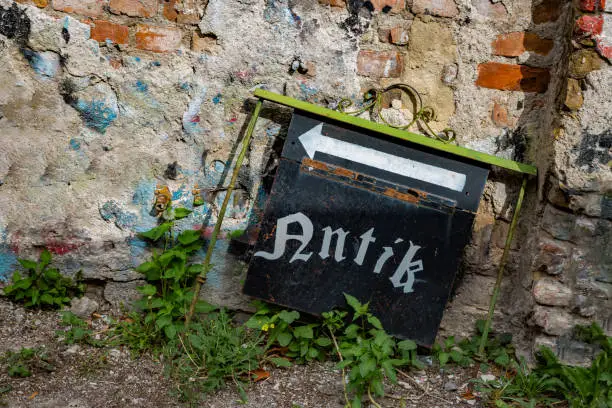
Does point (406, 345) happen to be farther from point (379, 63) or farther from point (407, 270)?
point (379, 63)

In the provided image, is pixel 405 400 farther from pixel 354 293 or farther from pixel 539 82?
pixel 539 82

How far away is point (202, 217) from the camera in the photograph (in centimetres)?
248

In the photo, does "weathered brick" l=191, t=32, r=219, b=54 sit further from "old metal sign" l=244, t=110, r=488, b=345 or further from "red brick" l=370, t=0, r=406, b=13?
"red brick" l=370, t=0, r=406, b=13

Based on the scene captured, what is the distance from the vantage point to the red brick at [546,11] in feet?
7.82

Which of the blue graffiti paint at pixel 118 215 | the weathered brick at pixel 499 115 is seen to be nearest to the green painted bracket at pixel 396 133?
the weathered brick at pixel 499 115

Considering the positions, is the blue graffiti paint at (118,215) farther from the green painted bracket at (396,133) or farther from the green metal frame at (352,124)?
the green painted bracket at (396,133)

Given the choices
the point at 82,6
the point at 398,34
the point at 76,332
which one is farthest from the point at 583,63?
the point at 76,332

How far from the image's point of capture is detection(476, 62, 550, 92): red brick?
7.92 ft

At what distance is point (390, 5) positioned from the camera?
7.84 ft

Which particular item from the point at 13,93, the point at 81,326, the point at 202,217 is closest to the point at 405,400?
the point at 202,217

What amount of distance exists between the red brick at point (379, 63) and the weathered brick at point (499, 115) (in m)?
0.41

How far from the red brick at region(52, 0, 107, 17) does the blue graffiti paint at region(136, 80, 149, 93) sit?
29cm

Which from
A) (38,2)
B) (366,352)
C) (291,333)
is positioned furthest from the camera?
(291,333)

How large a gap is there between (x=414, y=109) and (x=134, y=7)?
3.77 ft
